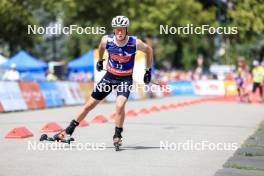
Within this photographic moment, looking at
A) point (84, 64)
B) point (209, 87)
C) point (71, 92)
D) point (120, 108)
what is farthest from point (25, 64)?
point (120, 108)

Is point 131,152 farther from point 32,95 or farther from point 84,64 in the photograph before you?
point 84,64

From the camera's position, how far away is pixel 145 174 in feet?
25.3

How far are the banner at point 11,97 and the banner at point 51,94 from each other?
6.76ft

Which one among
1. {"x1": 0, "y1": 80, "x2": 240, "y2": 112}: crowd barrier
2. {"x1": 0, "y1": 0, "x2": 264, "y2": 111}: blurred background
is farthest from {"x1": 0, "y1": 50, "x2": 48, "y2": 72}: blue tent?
{"x1": 0, "y1": 80, "x2": 240, "y2": 112}: crowd barrier

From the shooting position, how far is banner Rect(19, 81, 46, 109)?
941 inches

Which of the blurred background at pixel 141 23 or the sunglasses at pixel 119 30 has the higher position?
the blurred background at pixel 141 23

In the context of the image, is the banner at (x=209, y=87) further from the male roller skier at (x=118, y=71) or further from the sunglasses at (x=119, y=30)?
the sunglasses at (x=119, y=30)

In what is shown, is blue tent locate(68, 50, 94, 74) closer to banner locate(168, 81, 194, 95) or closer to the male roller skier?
banner locate(168, 81, 194, 95)

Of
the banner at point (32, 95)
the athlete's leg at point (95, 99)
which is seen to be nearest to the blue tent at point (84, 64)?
the banner at point (32, 95)

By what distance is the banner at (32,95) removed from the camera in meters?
23.9

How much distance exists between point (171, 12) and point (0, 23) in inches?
A: 574

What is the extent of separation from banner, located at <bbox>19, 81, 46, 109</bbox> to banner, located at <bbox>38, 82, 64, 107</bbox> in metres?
0.34

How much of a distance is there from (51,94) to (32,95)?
2.02m

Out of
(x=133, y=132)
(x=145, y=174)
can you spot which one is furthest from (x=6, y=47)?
(x=145, y=174)
